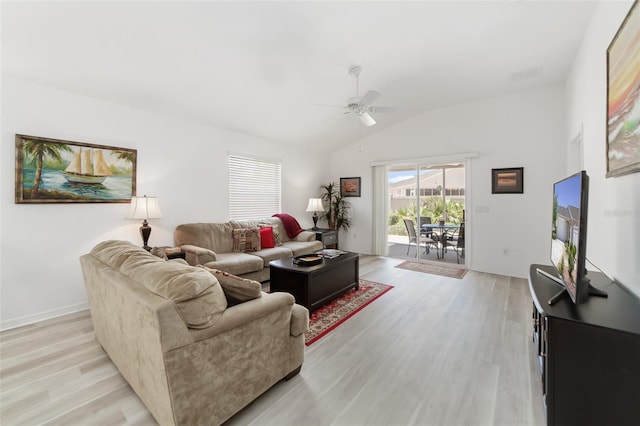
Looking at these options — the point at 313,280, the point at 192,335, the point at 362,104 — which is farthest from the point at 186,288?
the point at 362,104

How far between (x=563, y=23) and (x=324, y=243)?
451cm

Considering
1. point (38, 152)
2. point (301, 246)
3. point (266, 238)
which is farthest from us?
point (301, 246)

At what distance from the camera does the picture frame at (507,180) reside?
449 centimetres

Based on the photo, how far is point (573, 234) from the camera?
5.27 ft

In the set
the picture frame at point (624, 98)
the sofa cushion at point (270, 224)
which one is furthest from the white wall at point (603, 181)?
the sofa cushion at point (270, 224)

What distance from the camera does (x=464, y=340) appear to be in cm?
251

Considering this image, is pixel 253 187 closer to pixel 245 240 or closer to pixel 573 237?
pixel 245 240

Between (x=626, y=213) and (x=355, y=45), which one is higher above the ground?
(x=355, y=45)

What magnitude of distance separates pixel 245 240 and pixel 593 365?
390cm

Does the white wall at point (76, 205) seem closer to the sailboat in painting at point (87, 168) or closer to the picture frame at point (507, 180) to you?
the sailboat in painting at point (87, 168)

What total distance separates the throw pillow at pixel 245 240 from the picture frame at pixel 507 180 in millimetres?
4149

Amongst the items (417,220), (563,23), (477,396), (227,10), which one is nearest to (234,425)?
(477,396)

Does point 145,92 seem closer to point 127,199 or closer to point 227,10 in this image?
point 127,199

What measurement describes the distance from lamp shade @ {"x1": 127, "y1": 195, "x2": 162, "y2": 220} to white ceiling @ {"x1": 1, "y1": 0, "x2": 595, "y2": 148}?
1.29 m
